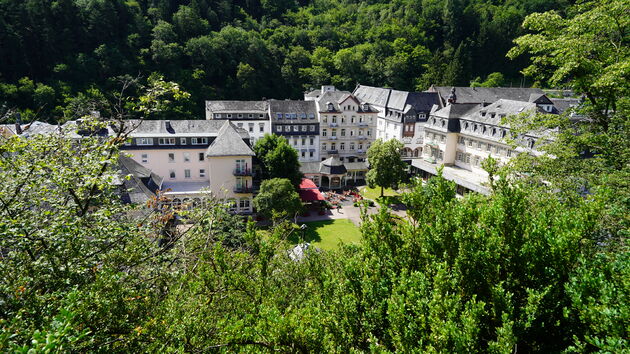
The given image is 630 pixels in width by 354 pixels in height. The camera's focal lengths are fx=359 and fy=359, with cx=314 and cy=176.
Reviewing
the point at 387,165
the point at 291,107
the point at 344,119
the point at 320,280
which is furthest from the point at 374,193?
the point at 320,280

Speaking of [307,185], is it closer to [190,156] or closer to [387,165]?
[387,165]

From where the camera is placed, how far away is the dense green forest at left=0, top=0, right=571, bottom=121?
7075cm

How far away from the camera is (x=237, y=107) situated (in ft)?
187

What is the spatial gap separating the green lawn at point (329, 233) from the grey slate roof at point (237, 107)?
24754 mm

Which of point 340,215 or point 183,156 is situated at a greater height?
point 183,156

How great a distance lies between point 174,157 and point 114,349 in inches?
1544

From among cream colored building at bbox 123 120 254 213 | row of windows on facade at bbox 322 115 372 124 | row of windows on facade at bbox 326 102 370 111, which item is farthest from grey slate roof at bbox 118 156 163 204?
row of windows on facade at bbox 326 102 370 111

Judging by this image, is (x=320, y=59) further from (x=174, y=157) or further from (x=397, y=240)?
(x=397, y=240)

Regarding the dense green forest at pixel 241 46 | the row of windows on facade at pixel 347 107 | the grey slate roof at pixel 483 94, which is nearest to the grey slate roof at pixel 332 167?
the row of windows on facade at pixel 347 107

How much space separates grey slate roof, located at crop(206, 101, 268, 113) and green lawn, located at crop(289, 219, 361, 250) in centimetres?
2475

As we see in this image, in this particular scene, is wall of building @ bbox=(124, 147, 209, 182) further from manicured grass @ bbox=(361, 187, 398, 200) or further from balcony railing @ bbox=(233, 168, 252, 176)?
manicured grass @ bbox=(361, 187, 398, 200)

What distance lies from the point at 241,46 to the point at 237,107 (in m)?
38.6

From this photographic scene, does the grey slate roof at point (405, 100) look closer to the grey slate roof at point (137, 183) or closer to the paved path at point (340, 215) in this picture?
the paved path at point (340, 215)

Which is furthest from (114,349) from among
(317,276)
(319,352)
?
(317,276)
